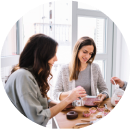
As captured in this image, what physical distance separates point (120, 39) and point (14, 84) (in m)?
1.94

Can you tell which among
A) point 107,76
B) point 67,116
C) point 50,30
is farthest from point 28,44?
point 107,76

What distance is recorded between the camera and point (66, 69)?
4.78 ft

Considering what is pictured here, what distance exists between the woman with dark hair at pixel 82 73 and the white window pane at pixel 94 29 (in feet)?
1.78

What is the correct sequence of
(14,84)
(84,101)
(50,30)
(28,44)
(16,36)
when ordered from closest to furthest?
(14,84)
(28,44)
(84,101)
(16,36)
(50,30)

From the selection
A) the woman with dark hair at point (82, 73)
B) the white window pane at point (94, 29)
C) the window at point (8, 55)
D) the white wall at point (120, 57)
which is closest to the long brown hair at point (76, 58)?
the woman with dark hair at point (82, 73)

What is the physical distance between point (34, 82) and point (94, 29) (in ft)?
5.58

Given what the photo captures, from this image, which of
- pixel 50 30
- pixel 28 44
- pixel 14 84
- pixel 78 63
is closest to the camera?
pixel 14 84

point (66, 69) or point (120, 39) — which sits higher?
point (120, 39)

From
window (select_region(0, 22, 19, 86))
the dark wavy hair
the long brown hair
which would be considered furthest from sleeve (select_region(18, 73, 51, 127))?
the long brown hair

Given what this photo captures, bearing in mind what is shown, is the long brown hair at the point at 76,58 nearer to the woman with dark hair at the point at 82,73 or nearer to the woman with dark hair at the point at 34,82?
the woman with dark hair at the point at 82,73

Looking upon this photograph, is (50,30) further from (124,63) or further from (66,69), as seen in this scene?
(124,63)

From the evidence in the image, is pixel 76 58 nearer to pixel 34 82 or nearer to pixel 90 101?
pixel 90 101

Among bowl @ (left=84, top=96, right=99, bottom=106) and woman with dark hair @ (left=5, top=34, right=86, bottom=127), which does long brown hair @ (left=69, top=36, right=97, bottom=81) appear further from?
woman with dark hair @ (left=5, top=34, right=86, bottom=127)

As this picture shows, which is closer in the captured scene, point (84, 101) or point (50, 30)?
point (84, 101)
